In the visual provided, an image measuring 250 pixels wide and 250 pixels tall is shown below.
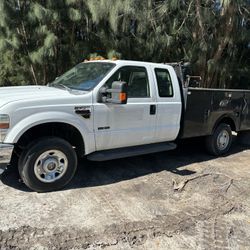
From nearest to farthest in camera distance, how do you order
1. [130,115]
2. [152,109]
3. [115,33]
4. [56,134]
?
[56,134] → [130,115] → [152,109] → [115,33]

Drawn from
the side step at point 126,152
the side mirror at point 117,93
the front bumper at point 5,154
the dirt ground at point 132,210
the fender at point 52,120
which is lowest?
the dirt ground at point 132,210

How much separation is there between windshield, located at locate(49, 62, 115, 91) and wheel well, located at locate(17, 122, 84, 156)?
656 millimetres

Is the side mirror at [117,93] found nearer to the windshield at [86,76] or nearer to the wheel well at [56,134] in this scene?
the windshield at [86,76]

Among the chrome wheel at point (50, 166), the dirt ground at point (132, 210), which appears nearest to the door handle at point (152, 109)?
the dirt ground at point (132, 210)

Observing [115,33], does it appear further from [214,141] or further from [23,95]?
[23,95]

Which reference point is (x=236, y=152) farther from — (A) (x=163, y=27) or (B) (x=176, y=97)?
(A) (x=163, y=27)

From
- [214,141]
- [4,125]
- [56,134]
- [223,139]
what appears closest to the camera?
[4,125]

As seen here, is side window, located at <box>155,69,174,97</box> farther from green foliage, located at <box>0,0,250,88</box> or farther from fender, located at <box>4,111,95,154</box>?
green foliage, located at <box>0,0,250,88</box>

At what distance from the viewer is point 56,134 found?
14.5 ft

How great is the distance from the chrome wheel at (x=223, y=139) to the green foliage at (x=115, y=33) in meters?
3.46

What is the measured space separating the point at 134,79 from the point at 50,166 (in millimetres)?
1913

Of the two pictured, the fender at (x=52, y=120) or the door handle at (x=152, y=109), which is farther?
the door handle at (x=152, y=109)

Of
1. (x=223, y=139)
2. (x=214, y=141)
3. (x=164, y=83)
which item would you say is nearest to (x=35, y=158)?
(x=164, y=83)

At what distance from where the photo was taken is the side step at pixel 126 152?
460 cm
